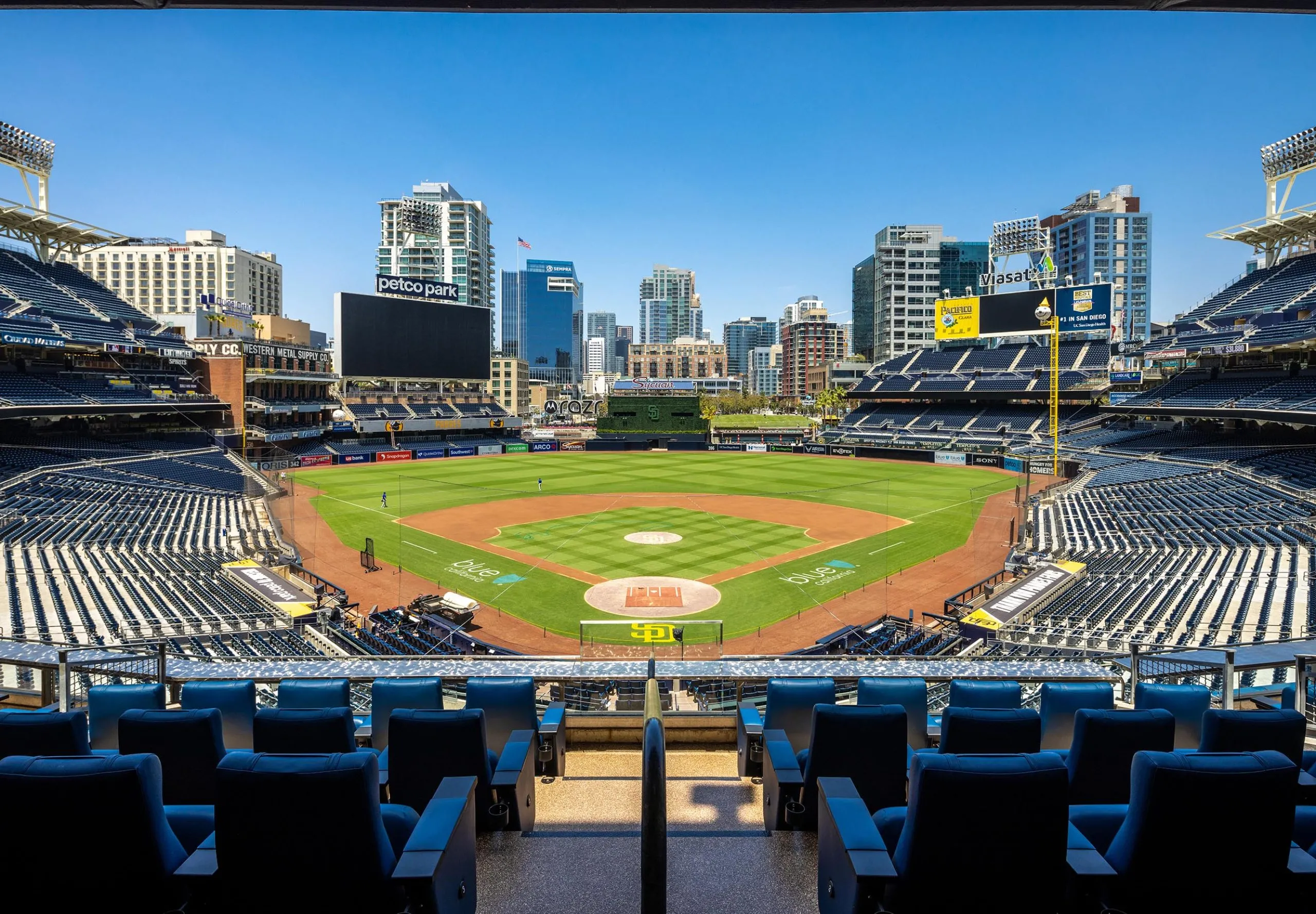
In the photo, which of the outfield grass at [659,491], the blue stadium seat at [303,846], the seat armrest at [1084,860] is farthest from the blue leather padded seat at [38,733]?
the outfield grass at [659,491]

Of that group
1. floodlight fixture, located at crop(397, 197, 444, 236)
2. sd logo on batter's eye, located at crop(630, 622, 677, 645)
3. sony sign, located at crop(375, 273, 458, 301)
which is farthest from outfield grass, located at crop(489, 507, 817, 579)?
floodlight fixture, located at crop(397, 197, 444, 236)

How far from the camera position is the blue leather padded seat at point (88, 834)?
2.76m

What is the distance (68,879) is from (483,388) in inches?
3812

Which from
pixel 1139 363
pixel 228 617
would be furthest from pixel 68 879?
pixel 1139 363

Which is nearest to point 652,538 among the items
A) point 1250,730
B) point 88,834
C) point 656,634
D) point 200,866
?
point 656,634

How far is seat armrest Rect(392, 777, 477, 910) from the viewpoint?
3.05 metres

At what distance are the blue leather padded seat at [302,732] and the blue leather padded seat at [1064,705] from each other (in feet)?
16.3

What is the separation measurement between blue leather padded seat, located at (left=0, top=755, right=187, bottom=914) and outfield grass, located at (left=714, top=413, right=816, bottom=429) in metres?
103

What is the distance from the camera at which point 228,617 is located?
1805cm

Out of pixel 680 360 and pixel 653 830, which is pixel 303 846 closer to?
pixel 653 830

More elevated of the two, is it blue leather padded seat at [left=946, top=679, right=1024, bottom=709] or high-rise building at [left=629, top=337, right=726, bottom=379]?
high-rise building at [left=629, top=337, right=726, bottom=379]

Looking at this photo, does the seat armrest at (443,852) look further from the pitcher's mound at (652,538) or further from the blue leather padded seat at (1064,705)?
the pitcher's mound at (652,538)

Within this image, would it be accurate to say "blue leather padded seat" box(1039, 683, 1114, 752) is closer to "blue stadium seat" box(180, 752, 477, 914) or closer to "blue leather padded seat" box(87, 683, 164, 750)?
"blue stadium seat" box(180, 752, 477, 914)

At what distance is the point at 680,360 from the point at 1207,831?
16845 cm
